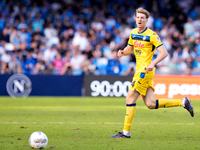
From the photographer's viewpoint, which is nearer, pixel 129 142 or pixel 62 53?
pixel 129 142

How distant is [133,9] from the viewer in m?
23.3

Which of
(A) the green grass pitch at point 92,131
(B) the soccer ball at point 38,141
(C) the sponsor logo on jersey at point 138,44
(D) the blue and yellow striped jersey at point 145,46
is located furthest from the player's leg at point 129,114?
(B) the soccer ball at point 38,141

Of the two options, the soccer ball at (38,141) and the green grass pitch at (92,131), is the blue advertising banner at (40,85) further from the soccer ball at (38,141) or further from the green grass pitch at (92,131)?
the soccer ball at (38,141)

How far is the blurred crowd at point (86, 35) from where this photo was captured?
1814cm

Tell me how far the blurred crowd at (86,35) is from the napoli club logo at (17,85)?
0.40 meters

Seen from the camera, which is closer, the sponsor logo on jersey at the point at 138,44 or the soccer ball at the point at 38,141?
the soccer ball at the point at 38,141

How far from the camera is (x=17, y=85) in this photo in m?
16.6

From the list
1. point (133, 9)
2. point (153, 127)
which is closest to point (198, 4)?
point (133, 9)

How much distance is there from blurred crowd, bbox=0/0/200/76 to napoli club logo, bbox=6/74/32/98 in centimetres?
40

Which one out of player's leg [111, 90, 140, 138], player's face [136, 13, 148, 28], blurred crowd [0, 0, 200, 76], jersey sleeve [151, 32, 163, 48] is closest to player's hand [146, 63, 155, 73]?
jersey sleeve [151, 32, 163, 48]

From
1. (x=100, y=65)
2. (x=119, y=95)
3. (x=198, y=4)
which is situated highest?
(x=198, y=4)

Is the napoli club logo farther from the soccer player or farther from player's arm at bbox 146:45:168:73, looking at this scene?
player's arm at bbox 146:45:168:73

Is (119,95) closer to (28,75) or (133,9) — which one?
(28,75)

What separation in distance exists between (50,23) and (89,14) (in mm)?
2708
